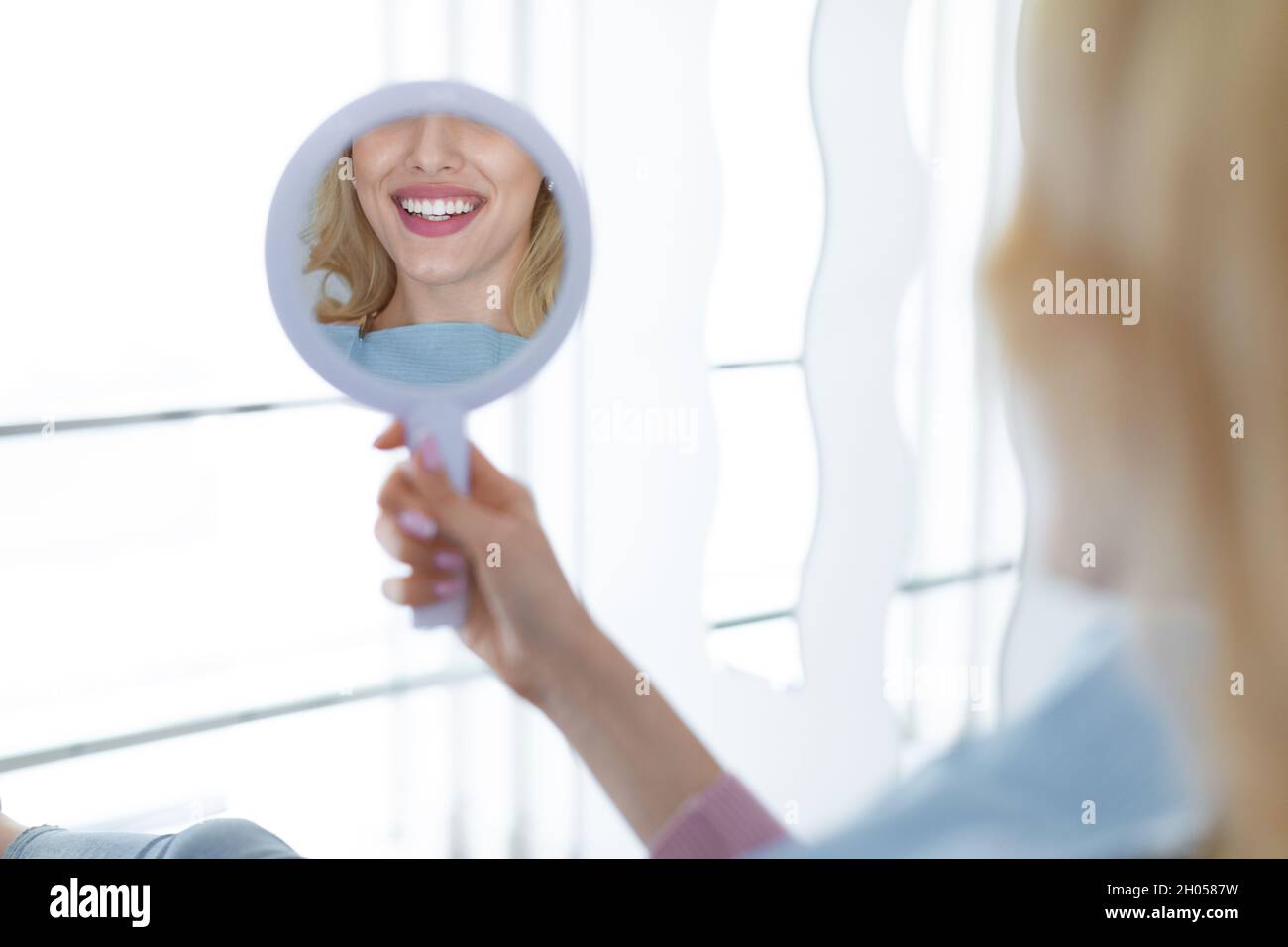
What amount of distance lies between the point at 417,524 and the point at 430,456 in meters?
0.06

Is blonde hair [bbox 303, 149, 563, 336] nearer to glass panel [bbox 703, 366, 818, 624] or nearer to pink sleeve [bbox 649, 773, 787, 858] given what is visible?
glass panel [bbox 703, 366, 818, 624]

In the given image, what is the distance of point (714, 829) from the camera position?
2.75 feet

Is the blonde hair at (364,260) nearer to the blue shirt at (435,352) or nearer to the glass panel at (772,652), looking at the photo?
the blue shirt at (435,352)

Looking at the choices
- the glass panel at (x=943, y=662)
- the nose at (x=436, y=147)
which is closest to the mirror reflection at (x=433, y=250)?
the nose at (x=436, y=147)

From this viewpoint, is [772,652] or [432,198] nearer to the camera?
[432,198]

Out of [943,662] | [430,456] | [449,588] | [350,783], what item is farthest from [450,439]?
[943,662]

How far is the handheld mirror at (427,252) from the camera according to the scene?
0.81 meters

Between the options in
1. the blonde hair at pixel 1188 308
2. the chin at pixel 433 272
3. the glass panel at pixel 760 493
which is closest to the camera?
the blonde hair at pixel 1188 308

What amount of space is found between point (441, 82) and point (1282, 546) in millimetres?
713

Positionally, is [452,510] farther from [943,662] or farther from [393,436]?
[943,662]

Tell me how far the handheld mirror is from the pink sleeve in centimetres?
34

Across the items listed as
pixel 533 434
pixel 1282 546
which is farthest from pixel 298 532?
pixel 1282 546

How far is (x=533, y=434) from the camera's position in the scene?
0.90 m
